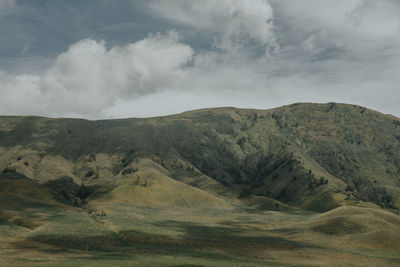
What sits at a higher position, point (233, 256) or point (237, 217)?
point (233, 256)

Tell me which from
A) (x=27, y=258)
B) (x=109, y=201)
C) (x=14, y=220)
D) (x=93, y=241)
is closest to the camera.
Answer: (x=27, y=258)

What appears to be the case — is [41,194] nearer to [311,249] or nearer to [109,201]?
[109,201]

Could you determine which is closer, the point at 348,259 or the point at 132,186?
the point at 348,259

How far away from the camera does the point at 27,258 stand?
2100 inches

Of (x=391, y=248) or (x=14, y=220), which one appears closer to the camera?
(x=391, y=248)

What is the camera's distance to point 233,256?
2618 inches

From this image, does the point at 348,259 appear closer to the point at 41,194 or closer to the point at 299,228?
the point at 299,228

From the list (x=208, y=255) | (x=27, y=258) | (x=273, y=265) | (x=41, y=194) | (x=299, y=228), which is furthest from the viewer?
(x=41, y=194)

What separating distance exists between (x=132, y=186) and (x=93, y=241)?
372 feet

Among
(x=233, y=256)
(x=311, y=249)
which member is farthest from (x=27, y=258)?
(x=311, y=249)

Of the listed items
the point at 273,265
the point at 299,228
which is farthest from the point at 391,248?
the point at 273,265

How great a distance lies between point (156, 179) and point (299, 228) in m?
109

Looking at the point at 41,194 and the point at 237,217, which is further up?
the point at 41,194

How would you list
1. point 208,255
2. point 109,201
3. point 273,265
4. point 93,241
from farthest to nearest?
point 109,201 → point 93,241 → point 208,255 → point 273,265
